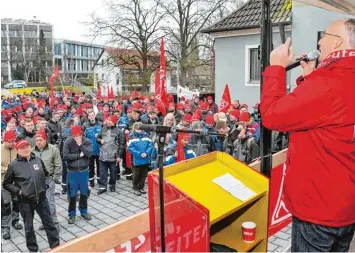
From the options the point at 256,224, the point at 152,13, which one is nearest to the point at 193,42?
the point at 152,13

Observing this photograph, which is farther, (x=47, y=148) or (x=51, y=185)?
(x=47, y=148)

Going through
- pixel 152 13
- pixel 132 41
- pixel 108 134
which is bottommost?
pixel 108 134

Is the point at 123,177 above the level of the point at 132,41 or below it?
below

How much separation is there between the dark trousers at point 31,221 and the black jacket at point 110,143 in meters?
2.85

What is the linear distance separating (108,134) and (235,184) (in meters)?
6.09

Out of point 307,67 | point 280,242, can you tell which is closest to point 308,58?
point 307,67

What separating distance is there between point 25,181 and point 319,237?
4.31 m

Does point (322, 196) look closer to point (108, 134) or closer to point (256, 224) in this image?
point (256, 224)

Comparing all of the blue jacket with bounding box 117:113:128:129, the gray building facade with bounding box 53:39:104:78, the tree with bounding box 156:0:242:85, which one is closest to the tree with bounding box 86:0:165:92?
the tree with bounding box 156:0:242:85

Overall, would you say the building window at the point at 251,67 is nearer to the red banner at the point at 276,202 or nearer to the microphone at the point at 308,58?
the red banner at the point at 276,202

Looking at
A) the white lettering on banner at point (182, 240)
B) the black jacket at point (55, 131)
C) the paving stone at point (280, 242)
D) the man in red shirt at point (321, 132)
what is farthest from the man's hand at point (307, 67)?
the black jacket at point (55, 131)

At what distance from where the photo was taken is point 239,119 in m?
9.31

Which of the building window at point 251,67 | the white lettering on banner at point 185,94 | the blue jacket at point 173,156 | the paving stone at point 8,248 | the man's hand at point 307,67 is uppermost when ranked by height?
the building window at point 251,67

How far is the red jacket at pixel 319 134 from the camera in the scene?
1.82 meters
